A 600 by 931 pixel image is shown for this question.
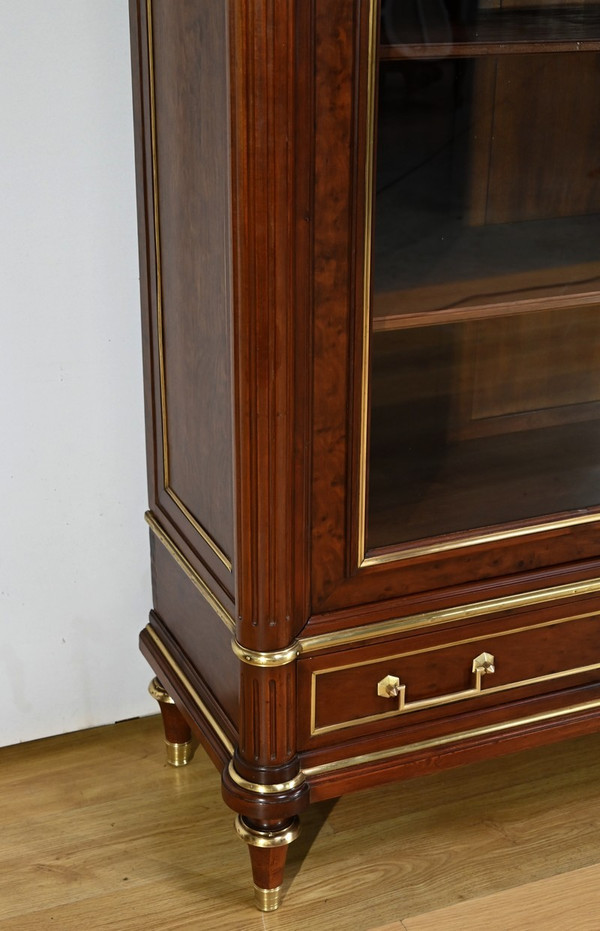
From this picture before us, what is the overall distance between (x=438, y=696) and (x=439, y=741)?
0.14 feet

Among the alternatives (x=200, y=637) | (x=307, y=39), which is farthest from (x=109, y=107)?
(x=200, y=637)

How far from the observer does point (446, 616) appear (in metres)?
1.01

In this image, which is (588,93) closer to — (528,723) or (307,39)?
(307,39)

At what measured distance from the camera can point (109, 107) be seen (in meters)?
1.09

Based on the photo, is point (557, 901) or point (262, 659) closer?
point (262, 659)

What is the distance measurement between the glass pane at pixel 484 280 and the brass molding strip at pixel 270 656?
0.12 meters

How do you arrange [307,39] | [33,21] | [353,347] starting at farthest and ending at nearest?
[33,21], [353,347], [307,39]

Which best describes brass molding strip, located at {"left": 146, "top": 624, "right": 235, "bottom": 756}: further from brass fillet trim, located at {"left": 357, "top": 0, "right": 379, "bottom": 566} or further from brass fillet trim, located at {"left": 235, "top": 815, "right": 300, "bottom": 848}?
brass fillet trim, located at {"left": 357, "top": 0, "right": 379, "bottom": 566}

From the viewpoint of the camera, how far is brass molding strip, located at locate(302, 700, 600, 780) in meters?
1.02

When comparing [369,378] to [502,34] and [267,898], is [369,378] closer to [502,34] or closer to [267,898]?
[502,34]

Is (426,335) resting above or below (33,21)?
below

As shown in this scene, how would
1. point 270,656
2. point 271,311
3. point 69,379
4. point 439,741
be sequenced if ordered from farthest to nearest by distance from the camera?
point 69,379 → point 439,741 → point 270,656 → point 271,311

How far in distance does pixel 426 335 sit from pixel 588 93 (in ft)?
0.77

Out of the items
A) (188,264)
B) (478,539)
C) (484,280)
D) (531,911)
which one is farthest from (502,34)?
(531,911)
